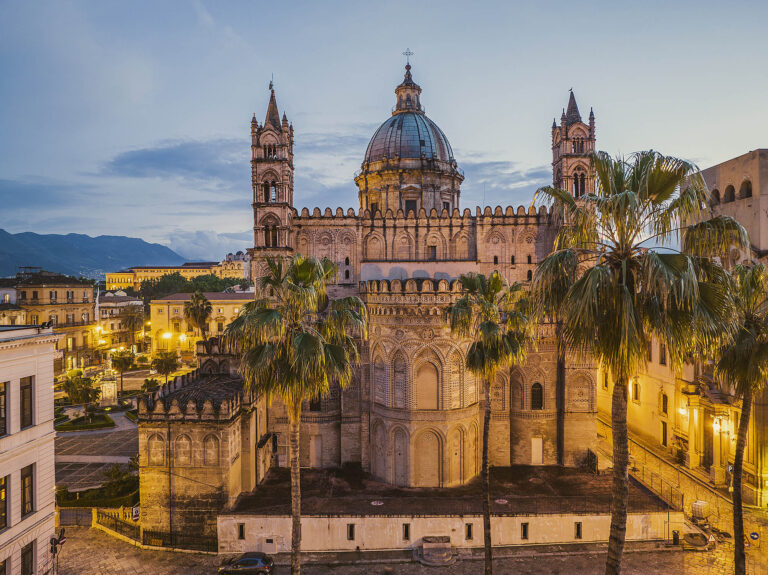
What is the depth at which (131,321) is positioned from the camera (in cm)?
7944

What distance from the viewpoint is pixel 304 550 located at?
75.4 ft

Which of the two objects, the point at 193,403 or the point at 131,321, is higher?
the point at 131,321

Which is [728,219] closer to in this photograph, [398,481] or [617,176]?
[617,176]

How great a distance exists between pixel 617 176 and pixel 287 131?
1004 inches

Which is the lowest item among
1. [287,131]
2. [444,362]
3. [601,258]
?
[444,362]

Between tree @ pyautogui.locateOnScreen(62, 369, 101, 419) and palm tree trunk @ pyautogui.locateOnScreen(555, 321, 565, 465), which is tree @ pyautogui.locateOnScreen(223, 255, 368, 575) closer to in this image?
palm tree trunk @ pyautogui.locateOnScreen(555, 321, 565, 465)

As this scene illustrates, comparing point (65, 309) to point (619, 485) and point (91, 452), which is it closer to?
point (91, 452)

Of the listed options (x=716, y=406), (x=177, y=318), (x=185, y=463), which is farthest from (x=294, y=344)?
(x=177, y=318)

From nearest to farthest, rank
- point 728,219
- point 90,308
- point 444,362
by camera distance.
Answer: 1. point 728,219
2. point 444,362
3. point 90,308

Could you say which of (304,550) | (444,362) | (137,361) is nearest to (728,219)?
(444,362)

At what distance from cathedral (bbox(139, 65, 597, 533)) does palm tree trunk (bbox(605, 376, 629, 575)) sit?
46.8 feet

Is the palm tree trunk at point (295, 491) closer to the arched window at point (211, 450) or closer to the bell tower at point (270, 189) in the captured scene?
the arched window at point (211, 450)

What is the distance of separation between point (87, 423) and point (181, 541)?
27375mm

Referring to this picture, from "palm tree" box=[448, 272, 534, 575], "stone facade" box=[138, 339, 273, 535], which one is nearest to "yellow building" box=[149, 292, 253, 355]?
"stone facade" box=[138, 339, 273, 535]
